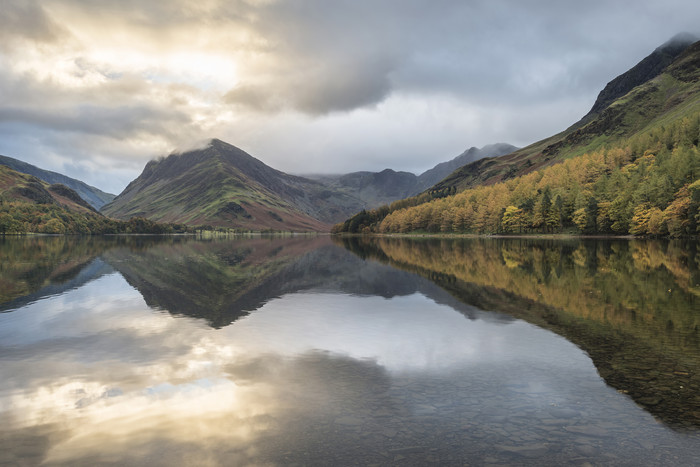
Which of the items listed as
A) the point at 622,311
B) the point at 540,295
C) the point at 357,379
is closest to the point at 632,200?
the point at 540,295

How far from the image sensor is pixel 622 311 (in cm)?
2917

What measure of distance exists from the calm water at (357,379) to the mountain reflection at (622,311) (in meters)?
0.16

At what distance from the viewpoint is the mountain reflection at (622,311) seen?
16094mm

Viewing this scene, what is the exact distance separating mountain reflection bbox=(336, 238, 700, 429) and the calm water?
16 cm

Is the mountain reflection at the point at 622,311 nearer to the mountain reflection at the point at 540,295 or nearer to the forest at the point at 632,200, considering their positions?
the mountain reflection at the point at 540,295

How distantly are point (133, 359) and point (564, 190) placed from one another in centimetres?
19278

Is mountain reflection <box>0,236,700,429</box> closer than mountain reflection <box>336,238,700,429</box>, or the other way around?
mountain reflection <box>336,238,700,429</box>

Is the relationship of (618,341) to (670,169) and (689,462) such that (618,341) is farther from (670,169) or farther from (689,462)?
(670,169)

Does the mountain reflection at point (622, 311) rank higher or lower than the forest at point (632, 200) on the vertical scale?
lower

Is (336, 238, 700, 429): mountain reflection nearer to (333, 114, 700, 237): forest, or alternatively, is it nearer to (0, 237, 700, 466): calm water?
(0, 237, 700, 466): calm water

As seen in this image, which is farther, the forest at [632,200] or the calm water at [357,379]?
the forest at [632,200]

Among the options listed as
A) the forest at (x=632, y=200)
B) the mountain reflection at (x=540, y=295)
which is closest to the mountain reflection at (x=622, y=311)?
the mountain reflection at (x=540, y=295)

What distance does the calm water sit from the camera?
11.8m

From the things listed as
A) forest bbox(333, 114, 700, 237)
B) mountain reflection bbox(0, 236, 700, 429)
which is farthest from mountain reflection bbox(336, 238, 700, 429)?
forest bbox(333, 114, 700, 237)
